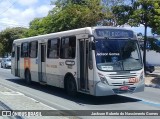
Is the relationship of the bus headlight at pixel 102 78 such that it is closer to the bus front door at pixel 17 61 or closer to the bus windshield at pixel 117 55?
the bus windshield at pixel 117 55

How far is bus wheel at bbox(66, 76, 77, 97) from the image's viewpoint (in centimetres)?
1511

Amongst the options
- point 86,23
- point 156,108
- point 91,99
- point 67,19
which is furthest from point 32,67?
point 67,19

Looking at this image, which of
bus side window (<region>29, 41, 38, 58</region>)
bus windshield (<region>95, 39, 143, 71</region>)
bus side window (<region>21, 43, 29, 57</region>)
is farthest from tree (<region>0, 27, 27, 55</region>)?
bus windshield (<region>95, 39, 143, 71</region>)

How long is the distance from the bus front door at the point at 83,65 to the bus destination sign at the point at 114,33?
2.21ft

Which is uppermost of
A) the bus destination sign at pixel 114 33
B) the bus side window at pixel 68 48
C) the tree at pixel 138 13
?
the tree at pixel 138 13

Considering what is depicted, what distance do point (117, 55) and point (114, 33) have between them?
0.91m

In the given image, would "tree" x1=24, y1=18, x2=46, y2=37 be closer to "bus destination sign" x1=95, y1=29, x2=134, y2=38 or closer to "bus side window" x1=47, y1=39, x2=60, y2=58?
"bus side window" x1=47, y1=39, x2=60, y2=58

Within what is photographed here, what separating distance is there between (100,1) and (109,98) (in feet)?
69.3

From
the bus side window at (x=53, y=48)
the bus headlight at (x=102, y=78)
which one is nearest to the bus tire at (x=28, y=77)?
the bus side window at (x=53, y=48)

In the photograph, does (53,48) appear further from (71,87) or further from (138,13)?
(138,13)

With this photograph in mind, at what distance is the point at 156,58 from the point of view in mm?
56188

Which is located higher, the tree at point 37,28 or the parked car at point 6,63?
the tree at point 37,28

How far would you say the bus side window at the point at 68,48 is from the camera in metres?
Result: 15.1

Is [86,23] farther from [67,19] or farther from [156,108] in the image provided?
[156,108]
